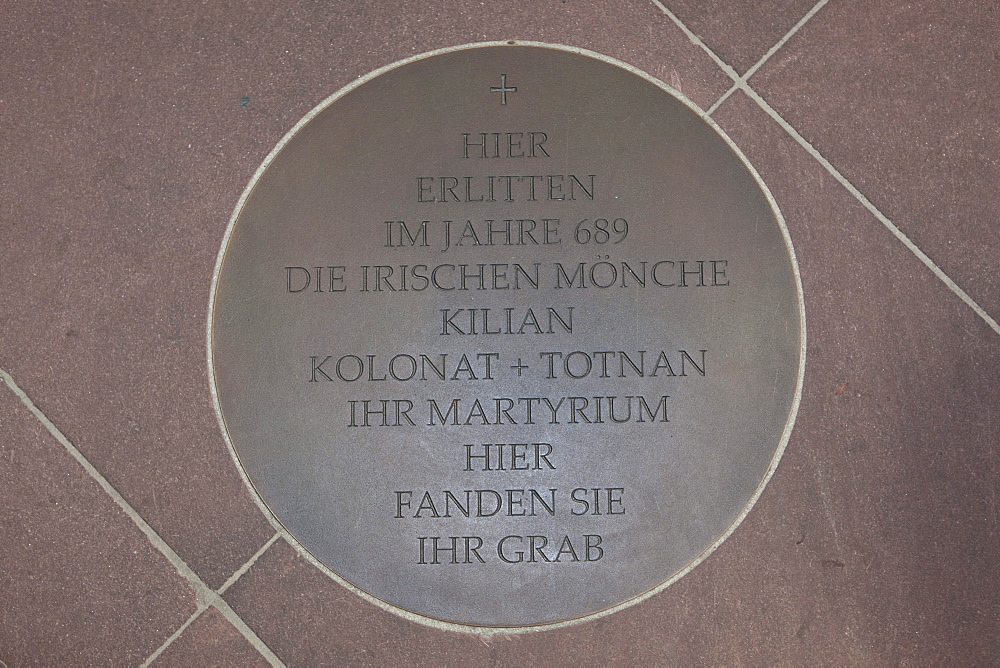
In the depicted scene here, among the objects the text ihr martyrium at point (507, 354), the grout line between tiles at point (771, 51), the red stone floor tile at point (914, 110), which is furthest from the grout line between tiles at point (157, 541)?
the red stone floor tile at point (914, 110)

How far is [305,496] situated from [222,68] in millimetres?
1186

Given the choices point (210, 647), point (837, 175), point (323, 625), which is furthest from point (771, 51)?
point (210, 647)

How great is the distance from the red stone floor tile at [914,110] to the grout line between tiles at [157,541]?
77.5 inches

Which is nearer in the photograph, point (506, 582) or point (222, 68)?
point (506, 582)

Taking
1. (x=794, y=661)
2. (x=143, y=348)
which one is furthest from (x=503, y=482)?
(x=143, y=348)

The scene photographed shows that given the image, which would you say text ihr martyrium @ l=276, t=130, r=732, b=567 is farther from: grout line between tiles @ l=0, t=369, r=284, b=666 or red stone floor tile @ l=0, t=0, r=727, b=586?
grout line between tiles @ l=0, t=369, r=284, b=666

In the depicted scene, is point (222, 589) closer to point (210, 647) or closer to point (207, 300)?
point (210, 647)

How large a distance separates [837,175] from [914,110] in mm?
283

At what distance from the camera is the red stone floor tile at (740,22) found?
2.12 meters

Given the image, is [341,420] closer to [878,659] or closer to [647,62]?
[647,62]

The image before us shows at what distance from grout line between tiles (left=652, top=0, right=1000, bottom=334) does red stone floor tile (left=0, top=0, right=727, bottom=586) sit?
0.03 metres

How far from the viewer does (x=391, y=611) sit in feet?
6.43

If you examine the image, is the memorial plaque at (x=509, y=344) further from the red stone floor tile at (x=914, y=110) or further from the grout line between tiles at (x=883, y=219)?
the red stone floor tile at (x=914, y=110)

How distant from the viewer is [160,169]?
82.5 inches
